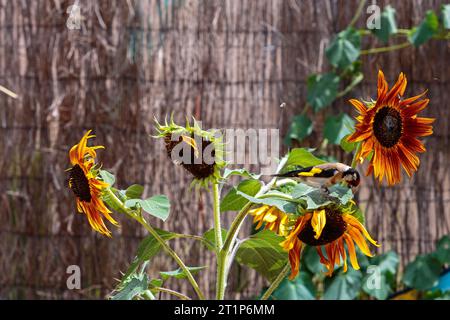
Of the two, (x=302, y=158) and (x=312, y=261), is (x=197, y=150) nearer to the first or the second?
(x=302, y=158)

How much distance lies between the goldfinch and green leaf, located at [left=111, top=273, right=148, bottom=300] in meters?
0.16

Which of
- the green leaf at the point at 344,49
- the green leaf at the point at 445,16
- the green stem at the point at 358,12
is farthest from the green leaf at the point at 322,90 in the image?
the green leaf at the point at 445,16

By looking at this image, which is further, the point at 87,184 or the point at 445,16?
the point at 445,16

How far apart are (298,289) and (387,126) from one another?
1.53m

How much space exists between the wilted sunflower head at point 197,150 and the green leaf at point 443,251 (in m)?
1.59

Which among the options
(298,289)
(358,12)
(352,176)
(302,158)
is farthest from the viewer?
(358,12)

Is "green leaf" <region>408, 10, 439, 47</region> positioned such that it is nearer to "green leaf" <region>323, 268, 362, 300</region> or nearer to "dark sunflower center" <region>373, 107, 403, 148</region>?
"green leaf" <region>323, 268, 362, 300</region>

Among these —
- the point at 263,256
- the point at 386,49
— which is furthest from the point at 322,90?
the point at 263,256

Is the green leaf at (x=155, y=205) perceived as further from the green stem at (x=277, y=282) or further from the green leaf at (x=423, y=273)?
the green leaf at (x=423, y=273)

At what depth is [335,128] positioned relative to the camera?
211 cm

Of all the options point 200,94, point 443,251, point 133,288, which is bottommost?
point 443,251

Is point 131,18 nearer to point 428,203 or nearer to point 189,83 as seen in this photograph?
point 189,83

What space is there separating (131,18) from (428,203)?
40.8 inches

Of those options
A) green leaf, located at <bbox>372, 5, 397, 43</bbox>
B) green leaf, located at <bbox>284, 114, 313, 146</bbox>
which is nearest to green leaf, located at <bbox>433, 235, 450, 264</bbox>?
green leaf, located at <bbox>284, 114, 313, 146</bbox>
